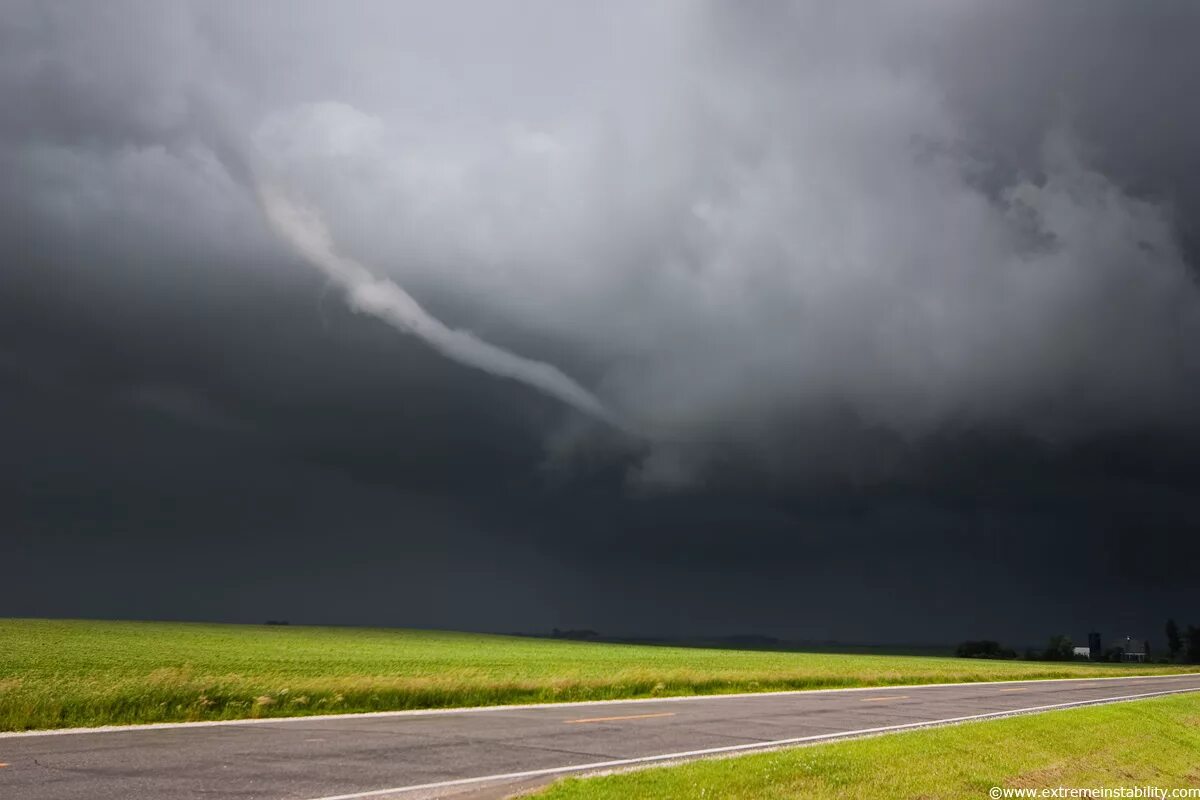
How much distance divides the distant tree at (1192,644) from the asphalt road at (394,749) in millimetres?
197271

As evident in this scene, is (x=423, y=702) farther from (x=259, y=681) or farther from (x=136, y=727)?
(x=136, y=727)

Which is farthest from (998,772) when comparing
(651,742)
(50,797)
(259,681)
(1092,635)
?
(1092,635)

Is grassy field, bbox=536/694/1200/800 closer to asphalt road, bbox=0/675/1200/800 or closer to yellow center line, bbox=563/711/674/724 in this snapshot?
asphalt road, bbox=0/675/1200/800

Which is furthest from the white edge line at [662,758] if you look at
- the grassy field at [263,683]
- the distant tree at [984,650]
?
the distant tree at [984,650]

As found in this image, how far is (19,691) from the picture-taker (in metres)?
20.8

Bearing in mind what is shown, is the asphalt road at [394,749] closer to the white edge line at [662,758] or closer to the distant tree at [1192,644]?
the white edge line at [662,758]

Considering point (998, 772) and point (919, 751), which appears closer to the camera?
point (998, 772)

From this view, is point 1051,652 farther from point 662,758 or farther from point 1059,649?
point 662,758

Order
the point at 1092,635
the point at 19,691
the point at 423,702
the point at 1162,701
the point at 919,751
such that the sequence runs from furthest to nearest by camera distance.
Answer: the point at 1092,635 < the point at 1162,701 < the point at 423,702 < the point at 19,691 < the point at 919,751

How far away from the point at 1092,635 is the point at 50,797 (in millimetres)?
222433

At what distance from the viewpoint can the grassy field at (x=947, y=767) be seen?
13.3m

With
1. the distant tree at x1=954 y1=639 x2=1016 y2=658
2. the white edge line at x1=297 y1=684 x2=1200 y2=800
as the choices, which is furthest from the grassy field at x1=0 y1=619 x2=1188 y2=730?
the distant tree at x1=954 y1=639 x2=1016 y2=658

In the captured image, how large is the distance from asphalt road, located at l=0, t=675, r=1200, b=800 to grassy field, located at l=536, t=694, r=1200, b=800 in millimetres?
1882

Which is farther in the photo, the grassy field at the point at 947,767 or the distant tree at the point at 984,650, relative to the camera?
the distant tree at the point at 984,650
